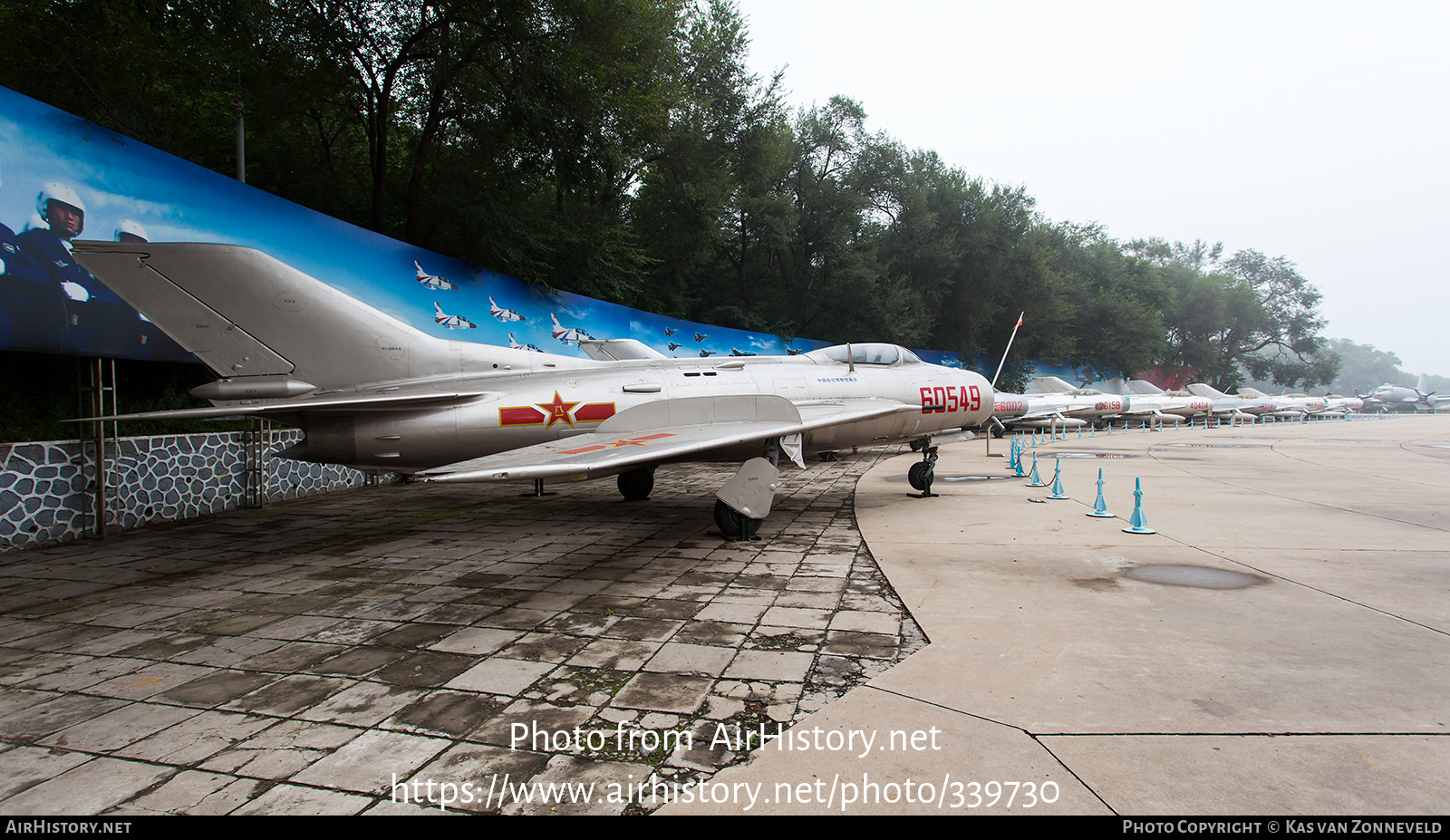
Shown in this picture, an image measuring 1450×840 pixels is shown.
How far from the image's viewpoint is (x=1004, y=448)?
22.2 m

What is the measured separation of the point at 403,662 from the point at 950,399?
9.18 metres

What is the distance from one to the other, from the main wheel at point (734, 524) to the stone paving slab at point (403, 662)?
21 centimetres

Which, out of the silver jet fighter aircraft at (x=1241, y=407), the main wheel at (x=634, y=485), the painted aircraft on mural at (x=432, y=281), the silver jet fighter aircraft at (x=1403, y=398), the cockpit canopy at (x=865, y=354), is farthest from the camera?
the silver jet fighter aircraft at (x=1403, y=398)

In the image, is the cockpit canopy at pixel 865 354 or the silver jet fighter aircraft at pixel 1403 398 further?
the silver jet fighter aircraft at pixel 1403 398

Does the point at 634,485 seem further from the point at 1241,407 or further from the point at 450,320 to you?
the point at 1241,407

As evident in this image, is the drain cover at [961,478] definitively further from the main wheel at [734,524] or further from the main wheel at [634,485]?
→ the main wheel at [734,524]

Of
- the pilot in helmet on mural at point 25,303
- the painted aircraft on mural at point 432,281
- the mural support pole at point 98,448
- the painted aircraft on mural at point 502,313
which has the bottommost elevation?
the mural support pole at point 98,448

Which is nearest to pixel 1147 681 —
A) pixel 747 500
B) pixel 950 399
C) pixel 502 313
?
pixel 747 500

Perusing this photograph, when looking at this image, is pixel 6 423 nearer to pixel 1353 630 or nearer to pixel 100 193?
pixel 100 193

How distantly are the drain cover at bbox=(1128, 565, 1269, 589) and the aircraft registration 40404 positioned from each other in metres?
3.79

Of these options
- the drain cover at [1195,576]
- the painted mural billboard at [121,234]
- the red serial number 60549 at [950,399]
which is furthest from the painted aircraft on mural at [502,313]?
the drain cover at [1195,576]

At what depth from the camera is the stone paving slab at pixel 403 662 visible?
9.14 feet

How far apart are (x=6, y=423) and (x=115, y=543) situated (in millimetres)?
2427

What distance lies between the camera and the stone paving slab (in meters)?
2.79
